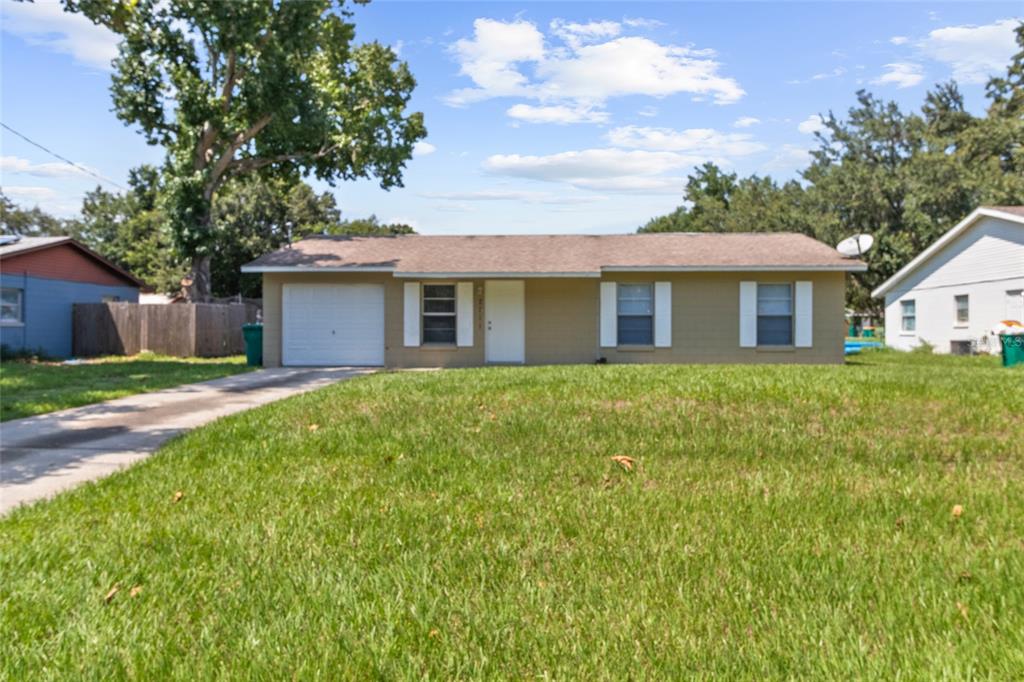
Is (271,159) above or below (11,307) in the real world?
above

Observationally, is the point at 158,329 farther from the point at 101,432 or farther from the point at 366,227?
the point at 366,227

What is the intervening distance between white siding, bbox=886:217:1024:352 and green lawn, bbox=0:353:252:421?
2235 centimetres

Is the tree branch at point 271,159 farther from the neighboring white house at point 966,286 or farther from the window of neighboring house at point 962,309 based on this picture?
the window of neighboring house at point 962,309

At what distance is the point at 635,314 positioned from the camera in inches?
693

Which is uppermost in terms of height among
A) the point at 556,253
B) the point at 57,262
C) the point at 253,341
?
the point at 57,262

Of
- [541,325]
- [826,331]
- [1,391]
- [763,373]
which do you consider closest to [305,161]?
[541,325]

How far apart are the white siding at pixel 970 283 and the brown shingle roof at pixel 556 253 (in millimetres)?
7082

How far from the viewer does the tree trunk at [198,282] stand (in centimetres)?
2316

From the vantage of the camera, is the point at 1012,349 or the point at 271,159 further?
the point at 271,159

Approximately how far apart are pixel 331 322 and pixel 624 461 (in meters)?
13.5

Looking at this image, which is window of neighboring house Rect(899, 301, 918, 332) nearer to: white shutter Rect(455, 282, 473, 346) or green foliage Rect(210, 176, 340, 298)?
white shutter Rect(455, 282, 473, 346)

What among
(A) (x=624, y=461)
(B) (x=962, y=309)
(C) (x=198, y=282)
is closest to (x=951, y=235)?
(B) (x=962, y=309)

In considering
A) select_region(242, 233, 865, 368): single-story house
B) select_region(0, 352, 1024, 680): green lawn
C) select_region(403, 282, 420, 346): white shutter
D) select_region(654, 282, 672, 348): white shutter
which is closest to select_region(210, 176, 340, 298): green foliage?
select_region(242, 233, 865, 368): single-story house

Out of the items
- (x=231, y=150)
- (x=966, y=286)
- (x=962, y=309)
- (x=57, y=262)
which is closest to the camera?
(x=231, y=150)
